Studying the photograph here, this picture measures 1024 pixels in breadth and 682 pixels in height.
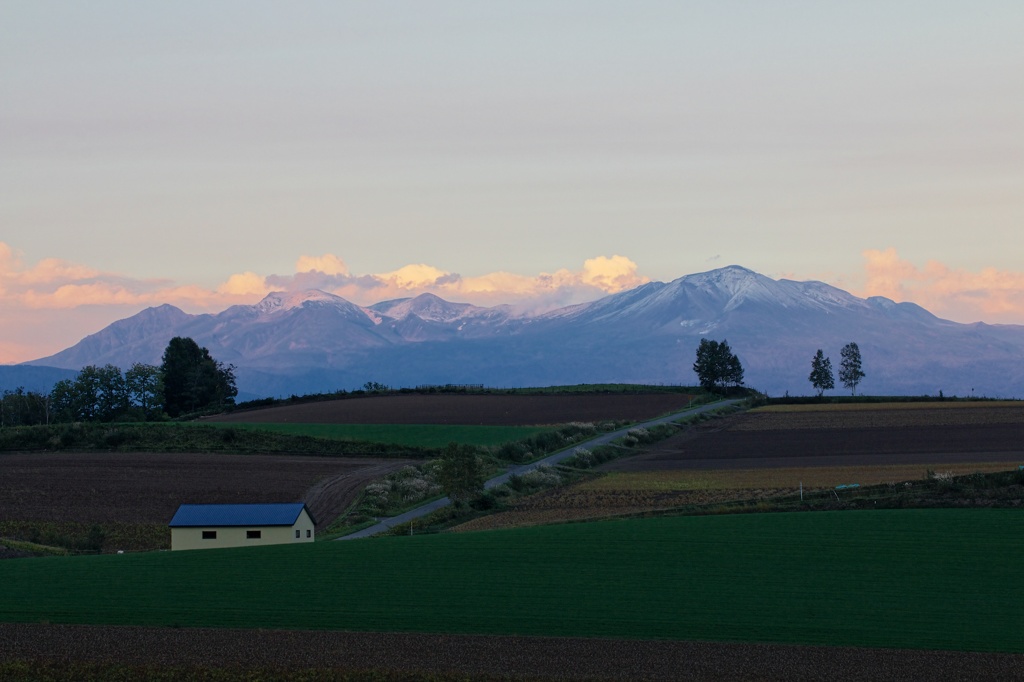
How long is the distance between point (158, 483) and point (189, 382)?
242 feet

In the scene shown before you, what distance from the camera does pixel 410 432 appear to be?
10169cm

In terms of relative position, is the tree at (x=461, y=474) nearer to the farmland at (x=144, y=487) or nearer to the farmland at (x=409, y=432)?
the farmland at (x=144, y=487)

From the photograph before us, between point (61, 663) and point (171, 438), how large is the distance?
72696 mm

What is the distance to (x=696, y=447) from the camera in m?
89.2

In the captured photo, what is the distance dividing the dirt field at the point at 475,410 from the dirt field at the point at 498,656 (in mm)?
81087

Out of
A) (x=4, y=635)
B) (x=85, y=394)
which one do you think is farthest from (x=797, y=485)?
(x=85, y=394)

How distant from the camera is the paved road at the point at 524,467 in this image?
57.1 meters

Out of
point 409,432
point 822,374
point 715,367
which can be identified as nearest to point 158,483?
point 409,432

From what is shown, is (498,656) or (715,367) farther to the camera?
(715,367)

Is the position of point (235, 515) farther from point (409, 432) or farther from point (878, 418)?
point (878, 418)

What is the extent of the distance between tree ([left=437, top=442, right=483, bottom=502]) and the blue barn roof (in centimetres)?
1094

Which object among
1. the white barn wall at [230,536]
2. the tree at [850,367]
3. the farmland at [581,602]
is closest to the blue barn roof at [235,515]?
the white barn wall at [230,536]

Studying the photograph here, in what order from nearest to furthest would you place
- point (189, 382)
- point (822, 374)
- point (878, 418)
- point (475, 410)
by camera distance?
point (878, 418)
point (475, 410)
point (189, 382)
point (822, 374)

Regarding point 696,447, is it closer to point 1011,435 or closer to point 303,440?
point 1011,435
